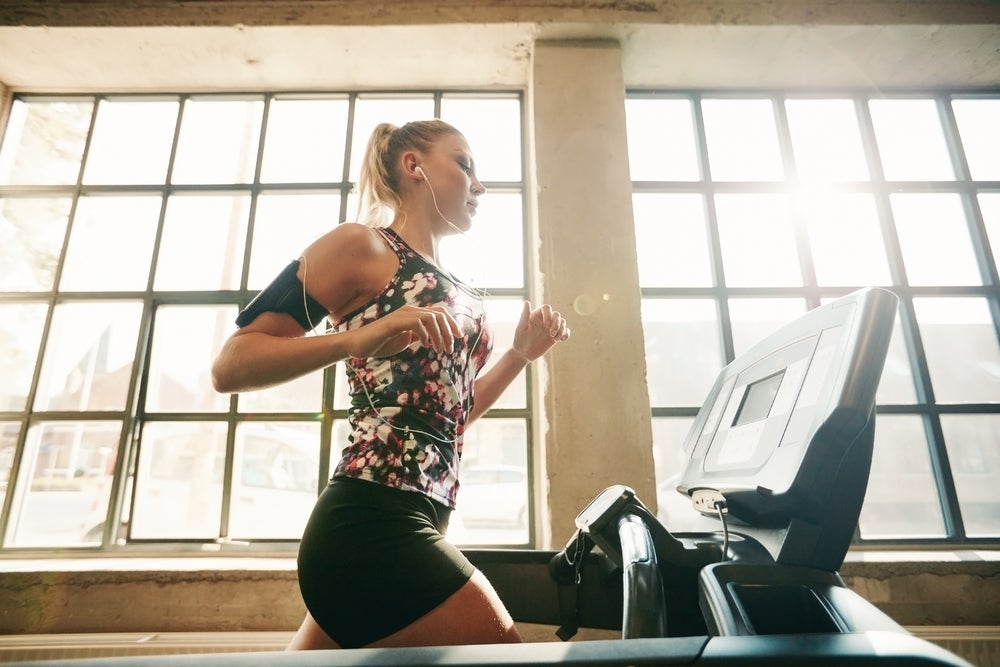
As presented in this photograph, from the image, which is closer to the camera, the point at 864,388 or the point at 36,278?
the point at 864,388

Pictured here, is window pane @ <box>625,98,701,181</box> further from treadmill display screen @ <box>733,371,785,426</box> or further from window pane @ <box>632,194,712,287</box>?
treadmill display screen @ <box>733,371,785,426</box>

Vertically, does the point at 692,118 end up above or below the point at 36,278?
above

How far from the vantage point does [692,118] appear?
2.38m

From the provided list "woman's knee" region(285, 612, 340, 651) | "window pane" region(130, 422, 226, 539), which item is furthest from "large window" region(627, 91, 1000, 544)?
"window pane" region(130, 422, 226, 539)

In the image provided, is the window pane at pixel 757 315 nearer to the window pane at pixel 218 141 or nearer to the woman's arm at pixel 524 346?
the woman's arm at pixel 524 346

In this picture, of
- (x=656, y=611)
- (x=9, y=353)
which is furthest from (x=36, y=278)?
(x=656, y=611)

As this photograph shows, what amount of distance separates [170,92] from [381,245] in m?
2.28

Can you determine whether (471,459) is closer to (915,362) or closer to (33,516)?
(33,516)

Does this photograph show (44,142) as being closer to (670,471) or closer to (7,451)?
(7,451)

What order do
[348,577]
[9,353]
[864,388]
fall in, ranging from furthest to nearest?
[9,353]
[348,577]
[864,388]

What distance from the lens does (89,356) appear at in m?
2.04

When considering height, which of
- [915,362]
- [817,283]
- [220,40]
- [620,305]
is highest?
[220,40]

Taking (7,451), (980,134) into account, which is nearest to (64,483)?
(7,451)

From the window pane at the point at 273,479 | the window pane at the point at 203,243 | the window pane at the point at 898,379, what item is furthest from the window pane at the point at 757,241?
the window pane at the point at 203,243
